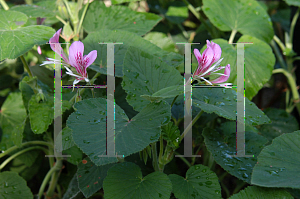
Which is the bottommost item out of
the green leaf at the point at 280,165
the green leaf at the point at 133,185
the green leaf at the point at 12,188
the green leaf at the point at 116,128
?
the green leaf at the point at 12,188

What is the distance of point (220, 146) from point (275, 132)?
50 centimetres

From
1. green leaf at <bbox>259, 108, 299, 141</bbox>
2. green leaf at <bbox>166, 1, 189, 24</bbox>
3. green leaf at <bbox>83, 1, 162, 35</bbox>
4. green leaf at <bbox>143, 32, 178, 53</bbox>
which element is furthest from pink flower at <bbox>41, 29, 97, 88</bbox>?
green leaf at <bbox>166, 1, 189, 24</bbox>

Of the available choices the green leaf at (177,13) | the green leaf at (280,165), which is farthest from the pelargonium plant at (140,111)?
the green leaf at (177,13)

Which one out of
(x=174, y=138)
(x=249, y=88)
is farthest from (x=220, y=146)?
(x=249, y=88)

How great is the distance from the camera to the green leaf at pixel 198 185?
0.66 m

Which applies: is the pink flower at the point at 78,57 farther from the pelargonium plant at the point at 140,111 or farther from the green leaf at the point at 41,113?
the green leaf at the point at 41,113

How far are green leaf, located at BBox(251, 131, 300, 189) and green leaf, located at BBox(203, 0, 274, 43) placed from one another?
1.96ft

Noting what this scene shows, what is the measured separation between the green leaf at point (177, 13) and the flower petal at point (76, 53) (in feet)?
3.16

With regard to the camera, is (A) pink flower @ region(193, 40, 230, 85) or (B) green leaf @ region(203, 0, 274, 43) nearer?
(A) pink flower @ region(193, 40, 230, 85)

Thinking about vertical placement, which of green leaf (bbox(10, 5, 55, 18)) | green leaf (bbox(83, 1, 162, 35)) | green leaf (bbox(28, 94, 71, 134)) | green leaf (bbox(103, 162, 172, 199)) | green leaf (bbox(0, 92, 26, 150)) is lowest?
green leaf (bbox(0, 92, 26, 150))

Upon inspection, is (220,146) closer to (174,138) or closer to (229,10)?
(174,138)

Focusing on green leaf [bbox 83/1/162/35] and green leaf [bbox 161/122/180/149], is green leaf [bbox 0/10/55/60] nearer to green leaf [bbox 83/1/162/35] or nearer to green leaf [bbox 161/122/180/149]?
green leaf [bbox 83/1/162/35]

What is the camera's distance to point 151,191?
2.05 feet

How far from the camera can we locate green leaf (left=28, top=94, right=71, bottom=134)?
2.44 ft
